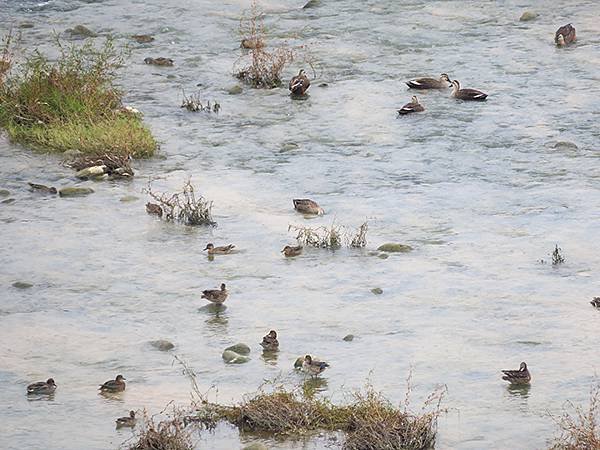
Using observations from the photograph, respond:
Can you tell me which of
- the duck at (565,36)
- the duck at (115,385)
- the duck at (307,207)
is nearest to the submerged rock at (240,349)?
the duck at (115,385)

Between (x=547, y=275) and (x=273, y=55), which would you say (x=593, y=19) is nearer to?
(x=273, y=55)

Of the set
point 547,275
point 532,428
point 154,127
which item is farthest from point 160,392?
point 154,127

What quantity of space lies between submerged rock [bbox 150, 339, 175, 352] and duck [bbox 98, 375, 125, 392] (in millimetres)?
835

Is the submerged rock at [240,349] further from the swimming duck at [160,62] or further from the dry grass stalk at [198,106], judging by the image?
the swimming duck at [160,62]

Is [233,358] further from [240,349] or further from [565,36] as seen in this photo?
[565,36]

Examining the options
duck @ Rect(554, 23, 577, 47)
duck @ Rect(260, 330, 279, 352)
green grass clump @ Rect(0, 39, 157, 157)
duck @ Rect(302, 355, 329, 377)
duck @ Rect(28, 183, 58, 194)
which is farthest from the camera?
duck @ Rect(554, 23, 577, 47)

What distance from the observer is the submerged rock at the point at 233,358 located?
31.7ft

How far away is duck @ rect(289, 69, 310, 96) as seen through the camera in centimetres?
1702

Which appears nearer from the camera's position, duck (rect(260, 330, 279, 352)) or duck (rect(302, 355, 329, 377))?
duck (rect(302, 355, 329, 377))

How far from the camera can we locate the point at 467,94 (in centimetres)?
1658

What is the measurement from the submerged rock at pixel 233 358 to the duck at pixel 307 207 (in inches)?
135

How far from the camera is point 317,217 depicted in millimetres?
12922

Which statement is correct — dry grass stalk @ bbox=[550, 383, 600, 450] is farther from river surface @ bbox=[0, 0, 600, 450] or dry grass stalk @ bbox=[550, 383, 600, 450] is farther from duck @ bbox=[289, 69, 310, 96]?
duck @ bbox=[289, 69, 310, 96]

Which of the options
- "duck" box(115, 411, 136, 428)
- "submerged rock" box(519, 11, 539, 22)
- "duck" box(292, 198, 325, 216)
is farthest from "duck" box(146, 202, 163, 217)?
"submerged rock" box(519, 11, 539, 22)
